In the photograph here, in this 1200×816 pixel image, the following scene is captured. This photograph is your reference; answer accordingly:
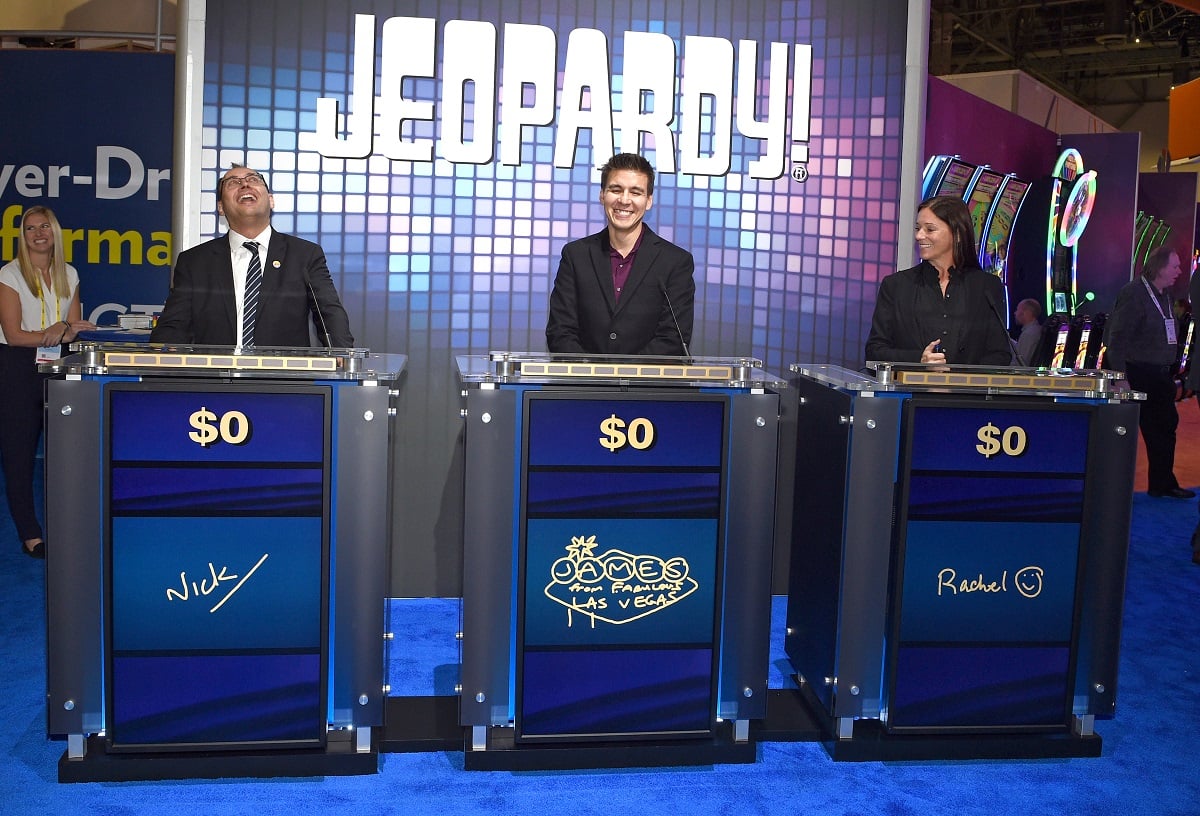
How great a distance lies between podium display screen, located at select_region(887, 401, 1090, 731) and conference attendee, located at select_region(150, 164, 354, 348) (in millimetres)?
1749

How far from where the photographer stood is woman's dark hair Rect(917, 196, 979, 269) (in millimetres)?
3332

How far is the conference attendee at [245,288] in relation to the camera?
10.9ft

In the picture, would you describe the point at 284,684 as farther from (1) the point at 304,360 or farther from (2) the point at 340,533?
(1) the point at 304,360

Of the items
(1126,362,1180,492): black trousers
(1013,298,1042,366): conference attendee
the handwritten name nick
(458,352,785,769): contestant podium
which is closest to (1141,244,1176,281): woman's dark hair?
(1126,362,1180,492): black trousers

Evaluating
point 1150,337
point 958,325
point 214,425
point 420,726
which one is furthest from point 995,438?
point 1150,337

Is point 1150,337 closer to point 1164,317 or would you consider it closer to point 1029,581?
point 1164,317

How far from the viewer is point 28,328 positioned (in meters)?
4.62

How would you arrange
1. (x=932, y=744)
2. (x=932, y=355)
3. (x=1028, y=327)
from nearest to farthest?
(x=932, y=744)
(x=932, y=355)
(x=1028, y=327)

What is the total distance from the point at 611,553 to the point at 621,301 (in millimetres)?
945

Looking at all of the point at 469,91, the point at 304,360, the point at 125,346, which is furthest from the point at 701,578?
the point at 469,91

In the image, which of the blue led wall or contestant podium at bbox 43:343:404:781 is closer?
contestant podium at bbox 43:343:404:781

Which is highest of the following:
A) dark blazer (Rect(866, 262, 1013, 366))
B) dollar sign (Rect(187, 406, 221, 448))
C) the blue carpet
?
dark blazer (Rect(866, 262, 1013, 366))

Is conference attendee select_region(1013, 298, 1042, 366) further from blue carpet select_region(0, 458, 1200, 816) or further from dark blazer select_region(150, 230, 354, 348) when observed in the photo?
dark blazer select_region(150, 230, 354, 348)

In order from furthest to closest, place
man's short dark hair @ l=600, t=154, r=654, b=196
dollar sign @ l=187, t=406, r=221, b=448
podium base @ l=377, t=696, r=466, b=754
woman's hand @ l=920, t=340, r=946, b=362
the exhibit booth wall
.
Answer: the exhibit booth wall < man's short dark hair @ l=600, t=154, r=654, b=196 < woman's hand @ l=920, t=340, r=946, b=362 < podium base @ l=377, t=696, r=466, b=754 < dollar sign @ l=187, t=406, r=221, b=448
